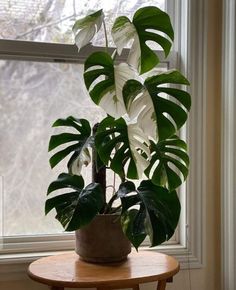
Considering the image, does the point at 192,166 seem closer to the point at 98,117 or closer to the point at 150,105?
the point at 98,117

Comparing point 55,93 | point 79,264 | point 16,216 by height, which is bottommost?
point 79,264

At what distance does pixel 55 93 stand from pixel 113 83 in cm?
52

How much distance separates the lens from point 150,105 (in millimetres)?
1411

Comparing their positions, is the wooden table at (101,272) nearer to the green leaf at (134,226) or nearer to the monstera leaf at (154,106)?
the green leaf at (134,226)

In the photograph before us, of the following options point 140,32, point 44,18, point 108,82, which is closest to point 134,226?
point 108,82

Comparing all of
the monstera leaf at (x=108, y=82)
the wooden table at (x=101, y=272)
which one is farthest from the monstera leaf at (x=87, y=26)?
the wooden table at (x=101, y=272)

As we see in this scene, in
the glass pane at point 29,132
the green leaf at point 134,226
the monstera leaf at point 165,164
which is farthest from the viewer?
the glass pane at point 29,132

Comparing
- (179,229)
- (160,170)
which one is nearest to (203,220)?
(179,229)

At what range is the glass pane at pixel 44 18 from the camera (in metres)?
1.87

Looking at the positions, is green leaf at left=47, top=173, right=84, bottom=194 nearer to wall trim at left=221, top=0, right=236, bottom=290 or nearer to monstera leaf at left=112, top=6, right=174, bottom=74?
monstera leaf at left=112, top=6, right=174, bottom=74

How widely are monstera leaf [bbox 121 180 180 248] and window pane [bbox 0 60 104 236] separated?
0.51m

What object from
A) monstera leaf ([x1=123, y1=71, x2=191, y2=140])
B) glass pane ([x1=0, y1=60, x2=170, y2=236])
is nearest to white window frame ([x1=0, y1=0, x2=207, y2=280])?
glass pane ([x1=0, y1=60, x2=170, y2=236])

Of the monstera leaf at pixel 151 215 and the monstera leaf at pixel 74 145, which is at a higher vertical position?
the monstera leaf at pixel 74 145

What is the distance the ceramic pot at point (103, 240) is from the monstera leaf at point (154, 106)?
0.35 meters
